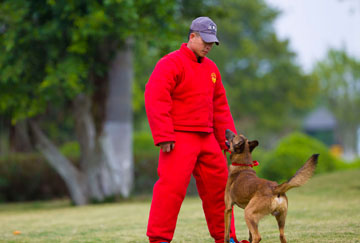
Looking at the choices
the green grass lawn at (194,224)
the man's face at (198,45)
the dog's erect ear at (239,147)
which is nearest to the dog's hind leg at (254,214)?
the dog's erect ear at (239,147)

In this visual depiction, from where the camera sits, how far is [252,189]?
503 cm

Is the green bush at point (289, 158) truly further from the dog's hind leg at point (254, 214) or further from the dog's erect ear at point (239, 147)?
the dog's hind leg at point (254, 214)

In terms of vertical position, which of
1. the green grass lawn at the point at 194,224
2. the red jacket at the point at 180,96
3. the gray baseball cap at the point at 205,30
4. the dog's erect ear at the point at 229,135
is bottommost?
the green grass lawn at the point at 194,224

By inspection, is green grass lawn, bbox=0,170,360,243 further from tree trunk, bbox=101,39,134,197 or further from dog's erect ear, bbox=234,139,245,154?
tree trunk, bbox=101,39,134,197

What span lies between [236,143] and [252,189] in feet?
1.71

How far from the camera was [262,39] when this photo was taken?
4009 cm

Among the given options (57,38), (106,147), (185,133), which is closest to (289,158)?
(106,147)

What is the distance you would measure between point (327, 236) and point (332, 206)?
3521 millimetres

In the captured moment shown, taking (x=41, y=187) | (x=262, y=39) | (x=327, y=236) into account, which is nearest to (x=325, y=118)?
(x=262, y=39)

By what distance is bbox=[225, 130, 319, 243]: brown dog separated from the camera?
16.1ft

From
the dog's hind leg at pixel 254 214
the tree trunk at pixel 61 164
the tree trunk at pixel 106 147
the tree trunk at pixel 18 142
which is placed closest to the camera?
the dog's hind leg at pixel 254 214

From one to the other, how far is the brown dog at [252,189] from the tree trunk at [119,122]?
28.0ft

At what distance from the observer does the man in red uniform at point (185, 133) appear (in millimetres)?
5113

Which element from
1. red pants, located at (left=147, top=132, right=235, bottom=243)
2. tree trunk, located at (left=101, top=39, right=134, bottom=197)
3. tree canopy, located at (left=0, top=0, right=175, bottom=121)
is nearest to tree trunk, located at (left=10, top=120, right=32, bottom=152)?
tree trunk, located at (left=101, top=39, right=134, bottom=197)
